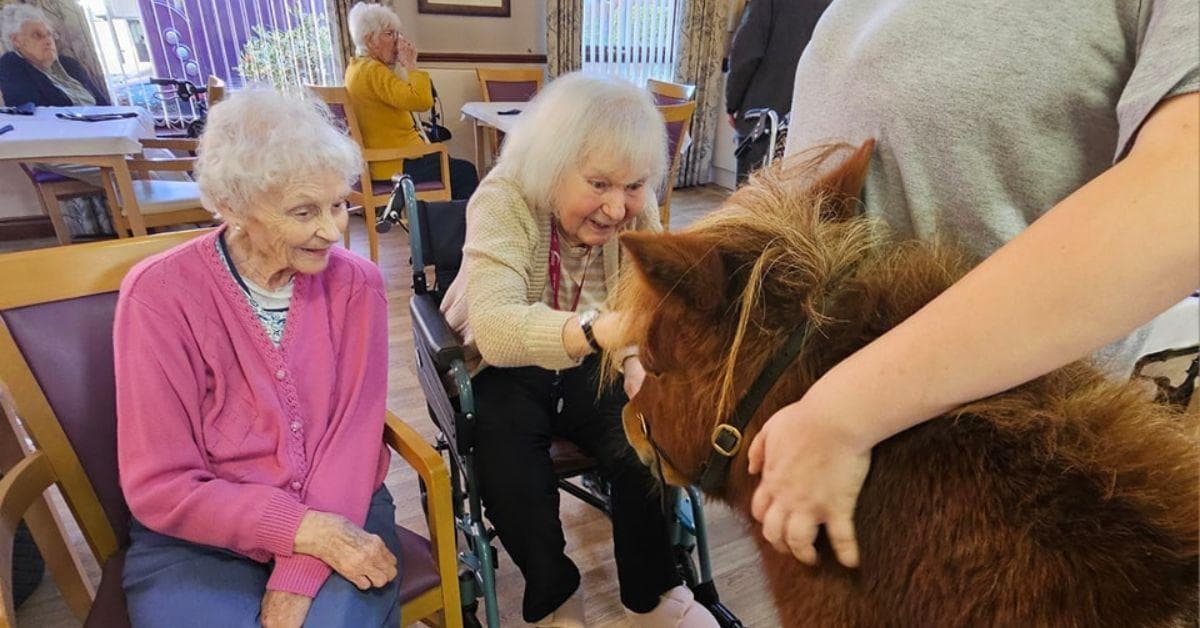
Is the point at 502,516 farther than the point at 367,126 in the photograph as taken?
No

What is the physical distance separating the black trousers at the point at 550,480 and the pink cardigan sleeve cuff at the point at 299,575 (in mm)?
425

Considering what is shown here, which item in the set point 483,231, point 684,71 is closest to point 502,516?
point 483,231

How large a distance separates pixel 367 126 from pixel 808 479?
4.21 meters

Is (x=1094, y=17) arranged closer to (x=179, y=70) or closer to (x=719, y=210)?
(x=719, y=210)

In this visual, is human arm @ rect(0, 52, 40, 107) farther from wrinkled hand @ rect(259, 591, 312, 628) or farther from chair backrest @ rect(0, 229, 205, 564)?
wrinkled hand @ rect(259, 591, 312, 628)

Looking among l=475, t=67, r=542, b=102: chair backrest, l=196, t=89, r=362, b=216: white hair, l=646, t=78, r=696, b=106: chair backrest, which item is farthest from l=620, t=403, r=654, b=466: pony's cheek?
l=475, t=67, r=542, b=102: chair backrest

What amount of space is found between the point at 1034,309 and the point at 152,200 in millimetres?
4177

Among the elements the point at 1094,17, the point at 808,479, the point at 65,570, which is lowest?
the point at 65,570

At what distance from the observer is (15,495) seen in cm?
116

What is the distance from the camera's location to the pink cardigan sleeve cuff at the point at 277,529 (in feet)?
3.91

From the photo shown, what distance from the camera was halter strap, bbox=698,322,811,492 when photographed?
62 cm

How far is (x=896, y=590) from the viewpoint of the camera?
1.89 feet

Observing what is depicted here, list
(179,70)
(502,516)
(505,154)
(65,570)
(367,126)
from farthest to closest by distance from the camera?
1. (179,70)
2. (367,126)
3. (505,154)
4. (502,516)
5. (65,570)

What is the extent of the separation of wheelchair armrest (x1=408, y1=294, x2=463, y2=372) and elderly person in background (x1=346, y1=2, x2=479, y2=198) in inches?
108
